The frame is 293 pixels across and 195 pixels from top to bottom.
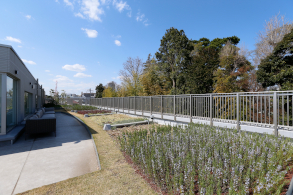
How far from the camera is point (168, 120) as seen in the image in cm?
907

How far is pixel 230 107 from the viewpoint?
6562mm

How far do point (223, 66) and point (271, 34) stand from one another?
6.40m

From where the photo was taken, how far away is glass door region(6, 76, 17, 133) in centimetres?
609

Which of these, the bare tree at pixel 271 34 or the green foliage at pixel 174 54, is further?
the green foliage at pixel 174 54

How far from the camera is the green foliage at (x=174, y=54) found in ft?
60.6

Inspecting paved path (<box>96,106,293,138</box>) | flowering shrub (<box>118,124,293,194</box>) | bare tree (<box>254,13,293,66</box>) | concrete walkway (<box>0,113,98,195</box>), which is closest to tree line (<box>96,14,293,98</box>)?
bare tree (<box>254,13,293,66</box>)

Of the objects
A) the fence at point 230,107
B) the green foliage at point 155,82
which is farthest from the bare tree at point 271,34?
the fence at point 230,107

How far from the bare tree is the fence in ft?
41.7

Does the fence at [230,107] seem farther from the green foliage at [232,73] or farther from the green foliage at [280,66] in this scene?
the green foliage at [232,73]

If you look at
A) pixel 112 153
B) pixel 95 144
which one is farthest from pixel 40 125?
pixel 112 153

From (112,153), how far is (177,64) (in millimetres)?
16334

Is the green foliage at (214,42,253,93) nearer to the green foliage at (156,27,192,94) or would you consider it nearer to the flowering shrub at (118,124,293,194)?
the green foliage at (156,27,192,94)

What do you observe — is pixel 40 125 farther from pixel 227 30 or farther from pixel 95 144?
pixel 227 30

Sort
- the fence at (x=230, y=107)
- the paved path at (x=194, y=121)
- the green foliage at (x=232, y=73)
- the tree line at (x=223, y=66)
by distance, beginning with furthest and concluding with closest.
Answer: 1. the green foliage at (x=232, y=73)
2. the tree line at (x=223, y=66)
3. the fence at (x=230, y=107)
4. the paved path at (x=194, y=121)
